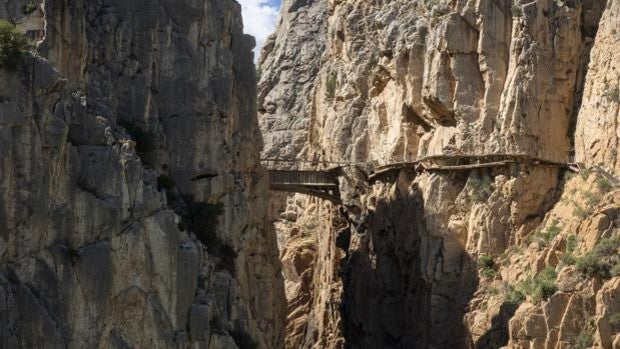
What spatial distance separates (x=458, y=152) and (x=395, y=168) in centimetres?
499

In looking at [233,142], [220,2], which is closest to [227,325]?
[233,142]

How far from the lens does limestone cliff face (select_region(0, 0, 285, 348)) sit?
50500mm

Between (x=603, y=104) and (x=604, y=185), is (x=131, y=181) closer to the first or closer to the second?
(x=604, y=185)

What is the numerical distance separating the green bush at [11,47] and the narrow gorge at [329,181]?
4.0 inches

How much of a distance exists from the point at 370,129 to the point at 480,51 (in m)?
11.7

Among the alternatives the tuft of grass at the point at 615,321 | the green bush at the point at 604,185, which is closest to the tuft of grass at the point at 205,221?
the tuft of grass at the point at 615,321

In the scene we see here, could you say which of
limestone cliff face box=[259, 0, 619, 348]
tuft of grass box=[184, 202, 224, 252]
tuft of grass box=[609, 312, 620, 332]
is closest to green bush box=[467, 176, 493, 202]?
limestone cliff face box=[259, 0, 619, 348]

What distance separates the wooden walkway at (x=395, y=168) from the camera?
71.6 metres

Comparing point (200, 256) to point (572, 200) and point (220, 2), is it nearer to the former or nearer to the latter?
point (220, 2)

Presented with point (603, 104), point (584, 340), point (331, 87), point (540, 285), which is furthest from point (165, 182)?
point (331, 87)

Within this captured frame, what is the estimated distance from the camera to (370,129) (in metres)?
85.4

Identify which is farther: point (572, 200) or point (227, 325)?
point (572, 200)

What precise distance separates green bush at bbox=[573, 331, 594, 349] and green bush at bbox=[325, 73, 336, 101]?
32114 mm

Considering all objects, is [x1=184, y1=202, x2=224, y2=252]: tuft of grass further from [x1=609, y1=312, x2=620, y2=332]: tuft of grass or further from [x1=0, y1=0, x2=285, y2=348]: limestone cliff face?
[x1=609, y1=312, x2=620, y2=332]: tuft of grass
